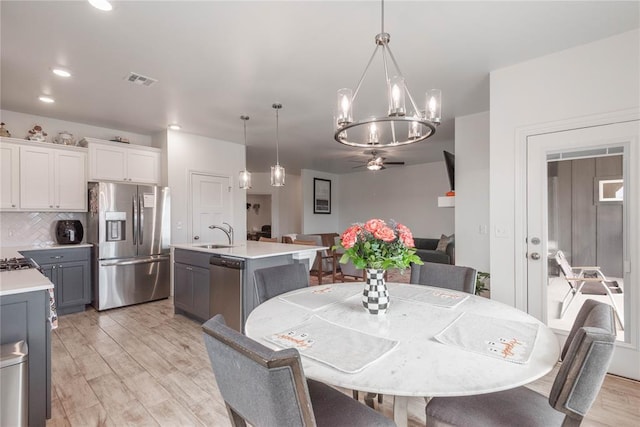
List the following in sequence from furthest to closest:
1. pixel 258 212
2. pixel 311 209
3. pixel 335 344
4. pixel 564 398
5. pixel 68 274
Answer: pixel 258 212 < pixel 311 209 < pixel 68 274 < pixel 335 344 < pixel 564 398

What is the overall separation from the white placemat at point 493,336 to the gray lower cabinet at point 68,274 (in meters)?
4.50

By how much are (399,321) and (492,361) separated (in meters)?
0.46

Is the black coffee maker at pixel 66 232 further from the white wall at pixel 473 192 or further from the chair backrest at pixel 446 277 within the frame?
the white wall at pixel 473 192

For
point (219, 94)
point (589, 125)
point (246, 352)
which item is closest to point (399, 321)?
point (246, 352)

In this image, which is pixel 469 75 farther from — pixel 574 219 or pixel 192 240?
pixel 192 240

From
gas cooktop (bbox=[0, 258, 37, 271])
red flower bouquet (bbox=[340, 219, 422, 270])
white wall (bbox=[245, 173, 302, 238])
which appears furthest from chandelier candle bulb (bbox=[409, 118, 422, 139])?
white wall (bbox=[245, 173, 302, 238])

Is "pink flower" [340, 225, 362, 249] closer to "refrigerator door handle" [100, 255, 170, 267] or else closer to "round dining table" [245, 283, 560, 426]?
"round dining table" [245, 283, 560, 426]

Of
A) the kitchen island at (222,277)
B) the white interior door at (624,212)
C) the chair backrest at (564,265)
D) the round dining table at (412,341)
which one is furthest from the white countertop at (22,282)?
the chair backrest at (564,265)

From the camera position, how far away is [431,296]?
189 centimetres

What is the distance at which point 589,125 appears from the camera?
8.04 ft

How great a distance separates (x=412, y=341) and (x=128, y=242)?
4225mm

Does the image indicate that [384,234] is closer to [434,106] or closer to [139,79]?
[434,106]

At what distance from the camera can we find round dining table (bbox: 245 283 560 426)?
3.08 ft

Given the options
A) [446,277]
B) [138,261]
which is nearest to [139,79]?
[138,261]
